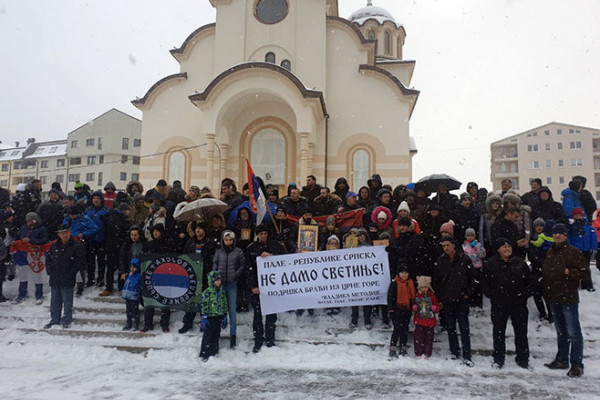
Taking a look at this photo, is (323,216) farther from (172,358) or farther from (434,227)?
(172,358)

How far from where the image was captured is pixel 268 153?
1858 centimetres

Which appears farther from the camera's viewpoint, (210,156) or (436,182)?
(210,156)

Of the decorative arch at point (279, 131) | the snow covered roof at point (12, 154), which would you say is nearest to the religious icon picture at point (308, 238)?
the decorative arch at point (279, 131)

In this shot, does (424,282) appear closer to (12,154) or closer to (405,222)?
(405,222)

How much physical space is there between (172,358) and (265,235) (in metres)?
2.47

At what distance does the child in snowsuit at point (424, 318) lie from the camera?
245 inches

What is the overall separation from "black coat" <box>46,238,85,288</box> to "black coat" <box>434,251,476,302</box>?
6.59 m

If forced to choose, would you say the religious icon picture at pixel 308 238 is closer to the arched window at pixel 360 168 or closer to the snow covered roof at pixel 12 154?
the arched window at pixel 360 168

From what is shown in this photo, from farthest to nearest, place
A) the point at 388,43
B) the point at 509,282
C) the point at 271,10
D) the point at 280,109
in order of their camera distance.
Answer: the point at 388,43 → the point at 271,10 → the point at 280,109 → the point at 509,282

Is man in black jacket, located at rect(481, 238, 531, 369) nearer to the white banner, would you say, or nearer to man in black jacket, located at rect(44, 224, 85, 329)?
the white banner

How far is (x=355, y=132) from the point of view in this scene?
1809 cm

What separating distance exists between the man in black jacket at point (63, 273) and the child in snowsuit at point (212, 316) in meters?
3.05

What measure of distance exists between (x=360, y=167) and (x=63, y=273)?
1262 cm

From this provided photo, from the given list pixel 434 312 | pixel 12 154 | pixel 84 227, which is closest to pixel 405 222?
pixel 434 312
